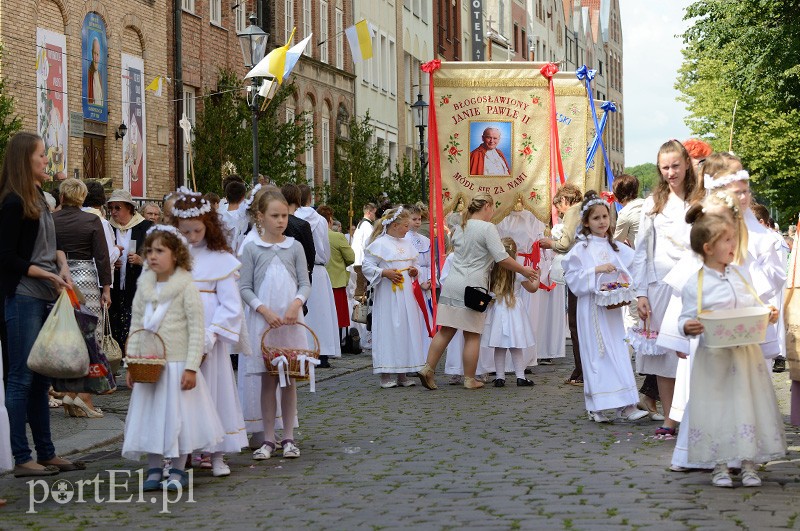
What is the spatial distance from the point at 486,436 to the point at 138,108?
19566mm

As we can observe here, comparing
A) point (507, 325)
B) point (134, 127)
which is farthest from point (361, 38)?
point (507, 325)

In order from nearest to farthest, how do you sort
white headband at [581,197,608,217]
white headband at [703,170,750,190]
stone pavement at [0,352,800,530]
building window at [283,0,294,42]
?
stone pavement at [0,352,800,530] → white headband at [703,170,750,190] → white headband at [581,197,608,217] → building window at [283,0,294,42]

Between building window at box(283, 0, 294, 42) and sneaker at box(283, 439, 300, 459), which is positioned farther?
building window at box(283, 0, 294, 42)

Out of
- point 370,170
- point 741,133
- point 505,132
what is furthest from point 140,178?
point 741,133

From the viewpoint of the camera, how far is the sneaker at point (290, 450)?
944cm

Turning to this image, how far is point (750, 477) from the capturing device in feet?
25.7

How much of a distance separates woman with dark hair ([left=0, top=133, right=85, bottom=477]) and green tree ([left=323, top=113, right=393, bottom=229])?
2462 centimetres

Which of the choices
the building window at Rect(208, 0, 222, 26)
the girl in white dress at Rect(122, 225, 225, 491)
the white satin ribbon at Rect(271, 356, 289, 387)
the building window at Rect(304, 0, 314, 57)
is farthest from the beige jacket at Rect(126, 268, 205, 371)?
the building window at Rect(304, 0, 314, 57)

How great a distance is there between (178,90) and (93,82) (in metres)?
4.32

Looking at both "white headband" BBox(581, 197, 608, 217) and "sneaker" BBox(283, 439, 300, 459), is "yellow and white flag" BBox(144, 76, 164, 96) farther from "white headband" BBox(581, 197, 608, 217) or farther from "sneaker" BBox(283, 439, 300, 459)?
"sneaker" BBox(283, 439, 300, 459)

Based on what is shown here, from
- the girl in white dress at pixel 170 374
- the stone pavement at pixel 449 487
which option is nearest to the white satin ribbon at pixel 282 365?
the stone pavement at pixel 449 487

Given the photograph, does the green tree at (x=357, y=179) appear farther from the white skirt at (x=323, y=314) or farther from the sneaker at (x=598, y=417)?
the sneaker at (x=598, y=417)

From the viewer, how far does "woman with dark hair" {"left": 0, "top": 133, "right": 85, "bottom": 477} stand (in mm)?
8836

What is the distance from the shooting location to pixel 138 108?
2864 centimetres
